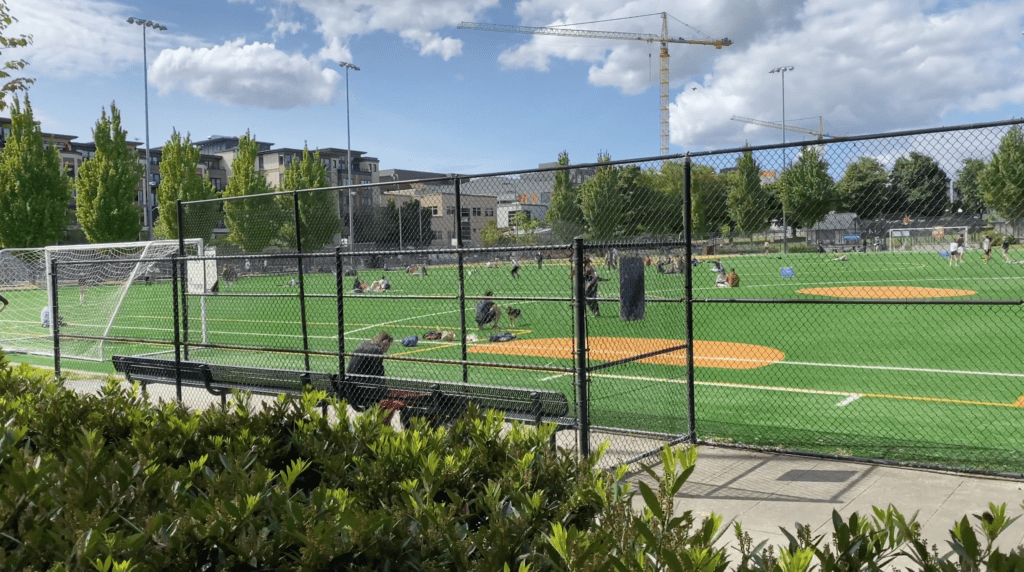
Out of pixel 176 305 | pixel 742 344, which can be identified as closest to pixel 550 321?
pixel 742 344

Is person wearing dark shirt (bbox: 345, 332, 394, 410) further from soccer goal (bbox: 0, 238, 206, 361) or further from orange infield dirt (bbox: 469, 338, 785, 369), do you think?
soccer goal (bbox: 0, 238, 206, 361)

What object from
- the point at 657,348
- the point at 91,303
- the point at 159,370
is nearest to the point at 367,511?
the point at 159,370

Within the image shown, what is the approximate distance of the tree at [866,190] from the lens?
22.9 ft

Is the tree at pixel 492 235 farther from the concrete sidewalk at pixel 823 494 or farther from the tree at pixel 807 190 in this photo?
the concrete sidewalk at pixel 823 494

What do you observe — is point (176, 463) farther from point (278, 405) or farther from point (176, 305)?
point (176, 305)

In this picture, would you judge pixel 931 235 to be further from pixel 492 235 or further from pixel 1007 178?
pixel 492 235

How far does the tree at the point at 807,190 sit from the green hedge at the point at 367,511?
16.5 ft

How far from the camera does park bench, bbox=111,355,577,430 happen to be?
7113 millimetres

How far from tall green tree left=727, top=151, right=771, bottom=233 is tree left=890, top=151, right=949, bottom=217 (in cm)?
147

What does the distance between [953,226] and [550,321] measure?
47.8ft

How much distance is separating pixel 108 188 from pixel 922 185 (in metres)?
54.0

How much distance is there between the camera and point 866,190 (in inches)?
277

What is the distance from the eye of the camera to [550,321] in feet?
69.3

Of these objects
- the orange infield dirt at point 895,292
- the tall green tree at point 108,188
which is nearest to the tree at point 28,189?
the tall green tree at point 108,188
